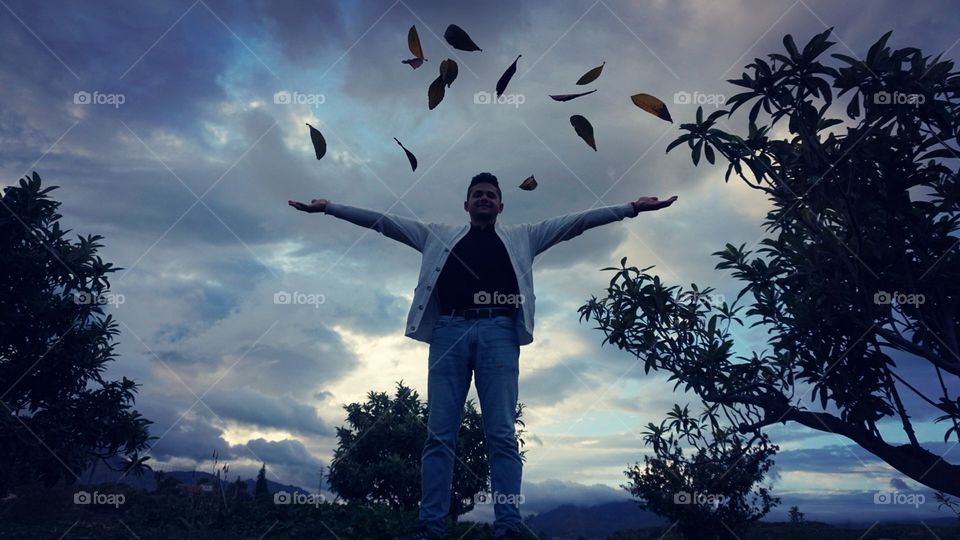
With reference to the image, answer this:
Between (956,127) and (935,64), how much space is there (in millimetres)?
1105

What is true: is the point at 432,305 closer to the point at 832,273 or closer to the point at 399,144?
the point at 399,144

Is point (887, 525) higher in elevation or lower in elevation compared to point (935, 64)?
lower

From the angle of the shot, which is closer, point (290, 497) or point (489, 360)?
point (489, 360)

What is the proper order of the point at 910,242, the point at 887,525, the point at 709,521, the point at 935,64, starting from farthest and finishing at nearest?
the point at 887,525 < the point at 709,521 < the point at 910,242 < the point at 935,64

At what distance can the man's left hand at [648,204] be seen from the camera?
6258mm

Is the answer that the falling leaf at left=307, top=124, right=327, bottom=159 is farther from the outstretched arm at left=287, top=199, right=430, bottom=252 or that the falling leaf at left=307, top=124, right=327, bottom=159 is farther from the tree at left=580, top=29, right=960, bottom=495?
the tree at left=580, top=29, right=960, bottom=495

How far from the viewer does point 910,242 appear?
10.1 metres

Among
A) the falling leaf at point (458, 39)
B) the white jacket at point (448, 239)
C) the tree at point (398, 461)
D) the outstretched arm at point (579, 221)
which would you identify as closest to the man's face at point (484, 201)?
the white jacket at point (448, 239)

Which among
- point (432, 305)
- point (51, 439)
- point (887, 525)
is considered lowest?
point (887, 525)

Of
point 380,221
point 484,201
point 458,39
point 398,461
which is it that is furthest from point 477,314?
point 398,461

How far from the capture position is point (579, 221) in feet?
21.5

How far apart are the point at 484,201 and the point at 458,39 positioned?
234 centimetres

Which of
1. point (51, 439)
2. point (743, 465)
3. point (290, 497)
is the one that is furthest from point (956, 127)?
point (51, 439)

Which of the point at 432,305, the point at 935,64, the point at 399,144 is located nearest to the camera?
the point at 399,144
